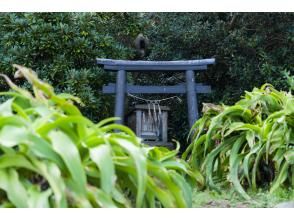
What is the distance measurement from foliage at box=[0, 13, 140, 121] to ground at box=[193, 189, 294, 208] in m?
3.66

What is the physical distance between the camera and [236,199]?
303cm

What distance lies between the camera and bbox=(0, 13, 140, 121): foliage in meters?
6.71

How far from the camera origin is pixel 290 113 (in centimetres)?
326

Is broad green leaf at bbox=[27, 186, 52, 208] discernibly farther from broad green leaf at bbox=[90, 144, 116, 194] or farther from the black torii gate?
the black torii gate

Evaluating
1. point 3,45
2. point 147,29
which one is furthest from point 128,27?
point 3,45

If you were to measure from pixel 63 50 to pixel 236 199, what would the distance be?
437cm

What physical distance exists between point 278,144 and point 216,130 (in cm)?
54

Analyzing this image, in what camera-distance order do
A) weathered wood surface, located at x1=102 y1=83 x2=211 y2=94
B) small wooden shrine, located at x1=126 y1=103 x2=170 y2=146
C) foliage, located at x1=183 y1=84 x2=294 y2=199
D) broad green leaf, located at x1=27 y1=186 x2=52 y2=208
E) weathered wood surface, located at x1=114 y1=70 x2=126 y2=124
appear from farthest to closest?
small wooden shrine, located at x1=126 y1=103 x2=170 y2=146, weathered wood surface, located at x1=102 y1=83 x2=211 y2=94, weathered wood surface, located at x1=114 y1=70 x2=126 y2=124, foliage, located at x1=183 y1=84 x2=294 y2=199, broad green leaf, located at x1=27 y1=186 x2=52 y2=208

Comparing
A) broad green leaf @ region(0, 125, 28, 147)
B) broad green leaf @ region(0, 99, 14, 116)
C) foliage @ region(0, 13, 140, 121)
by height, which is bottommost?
broad green leaf @ region(0, 125, 28, 147)

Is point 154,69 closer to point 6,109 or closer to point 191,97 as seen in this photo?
point 191,97

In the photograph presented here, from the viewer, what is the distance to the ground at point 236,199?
2810mm

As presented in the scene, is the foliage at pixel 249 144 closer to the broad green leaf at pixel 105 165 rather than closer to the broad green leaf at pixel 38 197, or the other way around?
the broad green leaf at pixel 105 165

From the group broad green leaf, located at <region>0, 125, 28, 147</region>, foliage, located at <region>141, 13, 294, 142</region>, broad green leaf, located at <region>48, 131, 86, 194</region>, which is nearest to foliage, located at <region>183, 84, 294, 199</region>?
broad green leaf, located at <region>48, 131, 86, 194</region>

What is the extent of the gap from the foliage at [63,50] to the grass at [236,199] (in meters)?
3.66
